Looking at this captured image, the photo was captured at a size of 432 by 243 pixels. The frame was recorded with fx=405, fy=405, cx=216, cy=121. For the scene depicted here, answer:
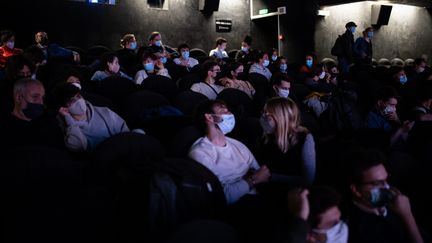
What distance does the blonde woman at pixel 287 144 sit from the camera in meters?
2.44

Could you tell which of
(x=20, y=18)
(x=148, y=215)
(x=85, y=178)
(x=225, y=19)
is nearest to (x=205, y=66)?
(x=85, y=178)

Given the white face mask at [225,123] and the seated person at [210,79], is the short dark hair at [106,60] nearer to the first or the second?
the seated person at [210,79]

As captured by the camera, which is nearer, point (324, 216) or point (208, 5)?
point (324, 216)

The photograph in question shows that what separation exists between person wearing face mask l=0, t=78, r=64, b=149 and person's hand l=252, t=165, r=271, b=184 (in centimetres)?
134

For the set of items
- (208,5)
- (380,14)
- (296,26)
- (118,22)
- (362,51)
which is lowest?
(362,51)

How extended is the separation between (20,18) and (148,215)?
784 centimetres

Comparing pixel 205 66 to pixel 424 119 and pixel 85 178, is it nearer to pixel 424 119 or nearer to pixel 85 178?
pixel 424 119

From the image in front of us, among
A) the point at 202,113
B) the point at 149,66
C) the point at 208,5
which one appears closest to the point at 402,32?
the point at 208,5

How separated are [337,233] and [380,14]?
1159 centimetres

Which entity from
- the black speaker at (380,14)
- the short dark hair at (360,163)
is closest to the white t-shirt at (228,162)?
the short dark hair at (360,163)

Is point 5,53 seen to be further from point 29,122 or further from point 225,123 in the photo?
point 225,123

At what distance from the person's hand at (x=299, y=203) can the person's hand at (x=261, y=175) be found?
793mm

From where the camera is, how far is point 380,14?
11773mm

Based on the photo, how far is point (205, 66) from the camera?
468 centimetres
